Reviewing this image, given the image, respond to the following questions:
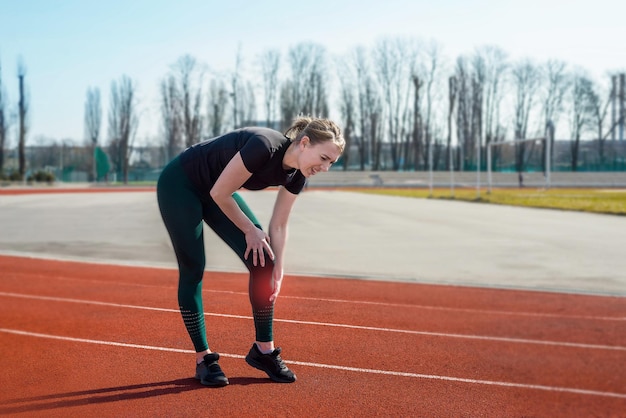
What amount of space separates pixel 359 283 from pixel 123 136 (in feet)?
243

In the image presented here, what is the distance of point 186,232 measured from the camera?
3.81 m

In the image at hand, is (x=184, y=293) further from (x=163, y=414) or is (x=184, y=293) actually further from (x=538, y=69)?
(x=538, y=69)

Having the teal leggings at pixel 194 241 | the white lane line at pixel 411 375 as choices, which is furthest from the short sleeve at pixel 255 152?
the white lane line at pixel 411 375

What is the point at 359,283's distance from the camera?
8.27m

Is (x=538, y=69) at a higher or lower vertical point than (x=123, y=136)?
higher

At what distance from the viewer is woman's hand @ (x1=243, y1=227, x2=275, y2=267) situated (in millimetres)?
3695

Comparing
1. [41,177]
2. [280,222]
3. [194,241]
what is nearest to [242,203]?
[280,222]

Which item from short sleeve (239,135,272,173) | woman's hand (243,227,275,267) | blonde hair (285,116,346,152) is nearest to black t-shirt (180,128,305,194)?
short sleeve (239,135,272,173)

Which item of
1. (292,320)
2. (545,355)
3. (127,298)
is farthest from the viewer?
(127,298)

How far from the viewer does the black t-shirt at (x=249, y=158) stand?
3562mm

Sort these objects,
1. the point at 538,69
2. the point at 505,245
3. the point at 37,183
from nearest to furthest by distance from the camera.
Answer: the point at 505,245 → the point at 37,183 → the point at 538,69

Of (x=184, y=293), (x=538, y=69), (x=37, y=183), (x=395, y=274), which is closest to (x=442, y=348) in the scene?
(x=184, y=293)

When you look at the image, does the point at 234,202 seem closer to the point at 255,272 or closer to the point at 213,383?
the point at 255,272

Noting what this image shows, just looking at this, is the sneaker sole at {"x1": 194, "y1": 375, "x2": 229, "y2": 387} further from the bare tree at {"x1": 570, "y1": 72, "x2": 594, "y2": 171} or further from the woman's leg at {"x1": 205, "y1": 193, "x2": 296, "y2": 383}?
the bare tree at {"x1": 570, "y1": 72, "x2": 594, "y2": 171}
